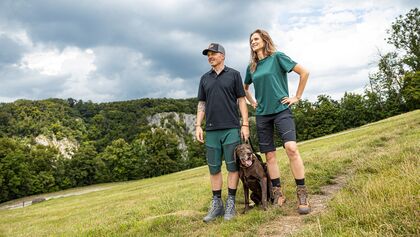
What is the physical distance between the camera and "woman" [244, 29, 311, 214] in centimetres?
565

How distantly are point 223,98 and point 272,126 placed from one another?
1.00 metres

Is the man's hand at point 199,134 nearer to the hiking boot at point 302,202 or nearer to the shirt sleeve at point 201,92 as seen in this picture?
the shirt sleeve at point 201,92

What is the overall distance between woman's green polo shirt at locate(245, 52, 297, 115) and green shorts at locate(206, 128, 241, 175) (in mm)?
606

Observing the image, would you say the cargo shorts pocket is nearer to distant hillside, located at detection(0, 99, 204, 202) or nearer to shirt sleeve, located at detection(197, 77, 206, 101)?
shirt sleeve, located at detection(197, 77, 206, 101)

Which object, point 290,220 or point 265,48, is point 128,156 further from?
point 290,220

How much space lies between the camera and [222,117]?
600 centimetres

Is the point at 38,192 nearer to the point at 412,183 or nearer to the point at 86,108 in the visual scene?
the point at 412,183

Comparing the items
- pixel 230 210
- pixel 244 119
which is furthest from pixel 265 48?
pixel 230 210

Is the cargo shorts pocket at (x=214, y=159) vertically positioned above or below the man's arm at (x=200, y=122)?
below

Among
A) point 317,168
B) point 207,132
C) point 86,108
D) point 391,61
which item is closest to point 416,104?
point 391,61

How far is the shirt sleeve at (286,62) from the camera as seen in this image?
5.71m

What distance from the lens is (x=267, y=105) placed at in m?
5.77

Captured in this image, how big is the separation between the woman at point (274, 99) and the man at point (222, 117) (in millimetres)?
347

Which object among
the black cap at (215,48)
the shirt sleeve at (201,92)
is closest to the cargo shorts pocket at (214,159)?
the shirt sleeve at (201,92)
